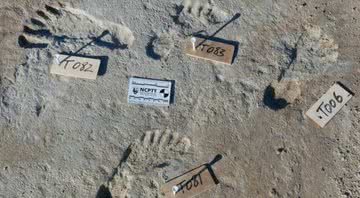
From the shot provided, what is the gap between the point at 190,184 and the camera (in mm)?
3537

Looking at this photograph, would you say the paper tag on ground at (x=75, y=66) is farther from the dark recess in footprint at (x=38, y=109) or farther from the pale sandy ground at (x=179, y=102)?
the dark recess in footprint at (x=38, y=109)

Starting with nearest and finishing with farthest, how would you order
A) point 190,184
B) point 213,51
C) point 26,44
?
1. point 190,184
2. point 213,51
3. point 26,44

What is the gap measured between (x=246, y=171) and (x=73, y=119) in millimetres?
1312

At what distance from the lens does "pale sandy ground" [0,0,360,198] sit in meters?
3.58

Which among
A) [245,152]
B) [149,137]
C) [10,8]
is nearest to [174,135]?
[149,137]

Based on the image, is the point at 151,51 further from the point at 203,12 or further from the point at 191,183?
the point at 191,183

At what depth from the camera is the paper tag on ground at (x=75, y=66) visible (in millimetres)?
3811

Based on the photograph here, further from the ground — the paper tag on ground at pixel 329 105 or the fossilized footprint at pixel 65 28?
the paper tag on ground at pixel 329 105

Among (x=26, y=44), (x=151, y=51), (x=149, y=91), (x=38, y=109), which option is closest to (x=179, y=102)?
(x=149, y=91)

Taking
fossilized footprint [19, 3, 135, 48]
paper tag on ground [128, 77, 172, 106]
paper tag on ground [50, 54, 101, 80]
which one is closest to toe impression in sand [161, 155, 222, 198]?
paper tag on ground [128, 77, 172, 106]

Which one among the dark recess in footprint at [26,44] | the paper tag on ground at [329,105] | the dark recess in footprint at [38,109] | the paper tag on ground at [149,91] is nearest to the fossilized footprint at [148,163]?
the paper tag on ground at [149,91]

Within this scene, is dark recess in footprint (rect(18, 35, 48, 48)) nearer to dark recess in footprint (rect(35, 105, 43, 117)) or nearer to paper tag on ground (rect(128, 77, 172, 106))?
dark recess in footprint (rect(35, 105, 43, 117))

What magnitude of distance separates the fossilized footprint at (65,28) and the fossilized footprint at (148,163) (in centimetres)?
81

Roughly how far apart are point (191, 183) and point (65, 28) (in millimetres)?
1612
